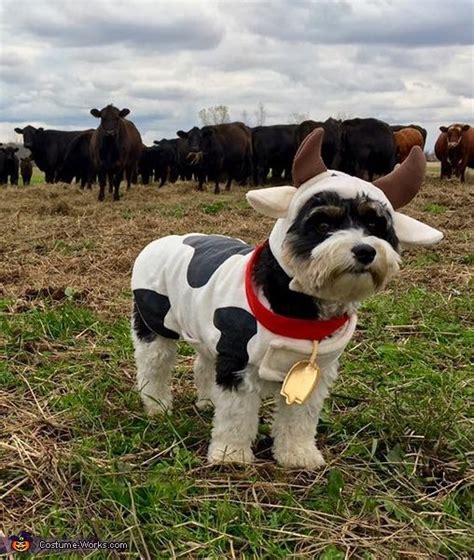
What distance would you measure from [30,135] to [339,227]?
22209 mm

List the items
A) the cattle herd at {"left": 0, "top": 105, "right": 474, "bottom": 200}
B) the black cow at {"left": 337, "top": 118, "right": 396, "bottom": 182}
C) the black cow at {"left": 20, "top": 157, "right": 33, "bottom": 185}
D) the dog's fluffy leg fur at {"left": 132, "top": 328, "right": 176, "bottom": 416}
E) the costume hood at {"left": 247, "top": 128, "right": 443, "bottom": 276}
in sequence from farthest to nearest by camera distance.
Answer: the black cow at {"left": 20, "top": 157, "right": 33, "bottom": 185} → the black cow at {"left": 337, "top": 118, "right": 396, "bottom": 182} → the cattle herd at {"left": 0, "top": 105, "right": 474, "bottom": 200} → the dog's fluffy leg fur at {"left": 132, "top": 328, "right": 176, "bottom": 416} → the costume hood at {"left": 247, "top": 128, "right": 443, "bottom": 276}

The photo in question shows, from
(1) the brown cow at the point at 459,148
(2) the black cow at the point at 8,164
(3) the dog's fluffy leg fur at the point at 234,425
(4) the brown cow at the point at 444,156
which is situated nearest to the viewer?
(3) the dog's fluffy leg fur at the point at 234,425

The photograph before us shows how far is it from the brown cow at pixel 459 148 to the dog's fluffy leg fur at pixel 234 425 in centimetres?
1894

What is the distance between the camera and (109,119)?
1519cm

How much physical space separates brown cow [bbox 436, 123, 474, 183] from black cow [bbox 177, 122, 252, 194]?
607 cm

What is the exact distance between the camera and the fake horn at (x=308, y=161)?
2.77 m

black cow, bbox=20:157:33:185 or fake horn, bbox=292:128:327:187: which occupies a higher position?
fake horn, bbox=292:128:327:187

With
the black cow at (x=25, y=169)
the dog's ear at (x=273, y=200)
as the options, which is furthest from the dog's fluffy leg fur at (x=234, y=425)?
the black cow at (x=25, y=169)

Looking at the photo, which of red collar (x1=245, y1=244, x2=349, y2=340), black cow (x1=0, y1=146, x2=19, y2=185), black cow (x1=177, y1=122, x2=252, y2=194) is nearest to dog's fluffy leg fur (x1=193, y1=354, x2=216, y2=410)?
red collar (x1=245, y1=244, x2=349, y2=340)

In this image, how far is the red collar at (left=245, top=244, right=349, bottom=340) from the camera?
2869mm

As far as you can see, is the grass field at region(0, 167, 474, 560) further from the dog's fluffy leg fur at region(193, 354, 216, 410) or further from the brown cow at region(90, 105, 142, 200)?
the brown cow at region(90, 105, 142, 200)

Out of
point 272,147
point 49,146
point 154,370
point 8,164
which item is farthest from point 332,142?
point 154,370

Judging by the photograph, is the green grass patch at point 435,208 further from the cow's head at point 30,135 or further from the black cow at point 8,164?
the black cow at point 8,164

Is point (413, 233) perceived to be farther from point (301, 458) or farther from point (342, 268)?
point (301, 458)
